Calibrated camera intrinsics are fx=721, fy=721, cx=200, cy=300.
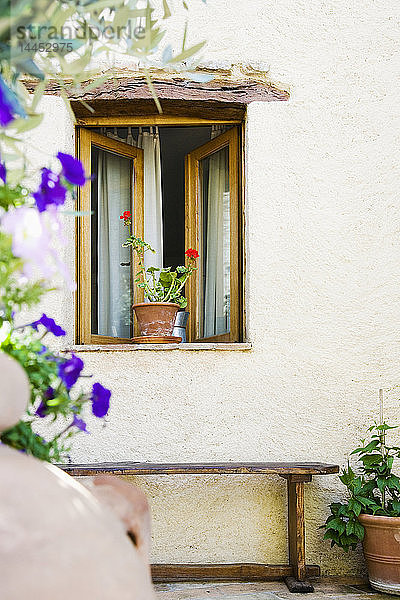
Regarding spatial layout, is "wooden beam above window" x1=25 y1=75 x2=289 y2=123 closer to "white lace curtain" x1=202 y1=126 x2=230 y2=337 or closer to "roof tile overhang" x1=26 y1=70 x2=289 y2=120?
"roof tile overhang" x1=26 y1=70 x2=289 y2=120

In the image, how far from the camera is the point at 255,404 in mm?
4086

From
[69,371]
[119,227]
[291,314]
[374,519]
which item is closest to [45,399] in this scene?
[69,371]

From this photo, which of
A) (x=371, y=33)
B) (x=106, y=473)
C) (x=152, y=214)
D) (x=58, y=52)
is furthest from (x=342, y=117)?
(x=58, y=52)

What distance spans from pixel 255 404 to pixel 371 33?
7.58 feet

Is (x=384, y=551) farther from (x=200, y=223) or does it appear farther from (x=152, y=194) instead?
(x=152, y=194)

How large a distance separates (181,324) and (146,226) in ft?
2.27

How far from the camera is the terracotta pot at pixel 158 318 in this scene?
430 centimetres

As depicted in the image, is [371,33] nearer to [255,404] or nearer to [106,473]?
[255,404]

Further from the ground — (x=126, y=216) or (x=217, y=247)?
(x=126, y=216)

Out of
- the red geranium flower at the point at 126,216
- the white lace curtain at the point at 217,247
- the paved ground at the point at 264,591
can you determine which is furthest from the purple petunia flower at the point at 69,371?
the red geranium flower at the point at 126,216

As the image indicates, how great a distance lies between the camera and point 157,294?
446 cm

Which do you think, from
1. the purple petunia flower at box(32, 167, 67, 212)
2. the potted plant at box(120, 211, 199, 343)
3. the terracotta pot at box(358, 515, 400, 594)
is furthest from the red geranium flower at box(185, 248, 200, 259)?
the purple petunia flower at box(32, 167, 67, 212)

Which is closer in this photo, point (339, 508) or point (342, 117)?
point (339, 508)

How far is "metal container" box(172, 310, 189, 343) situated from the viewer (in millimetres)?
4770
